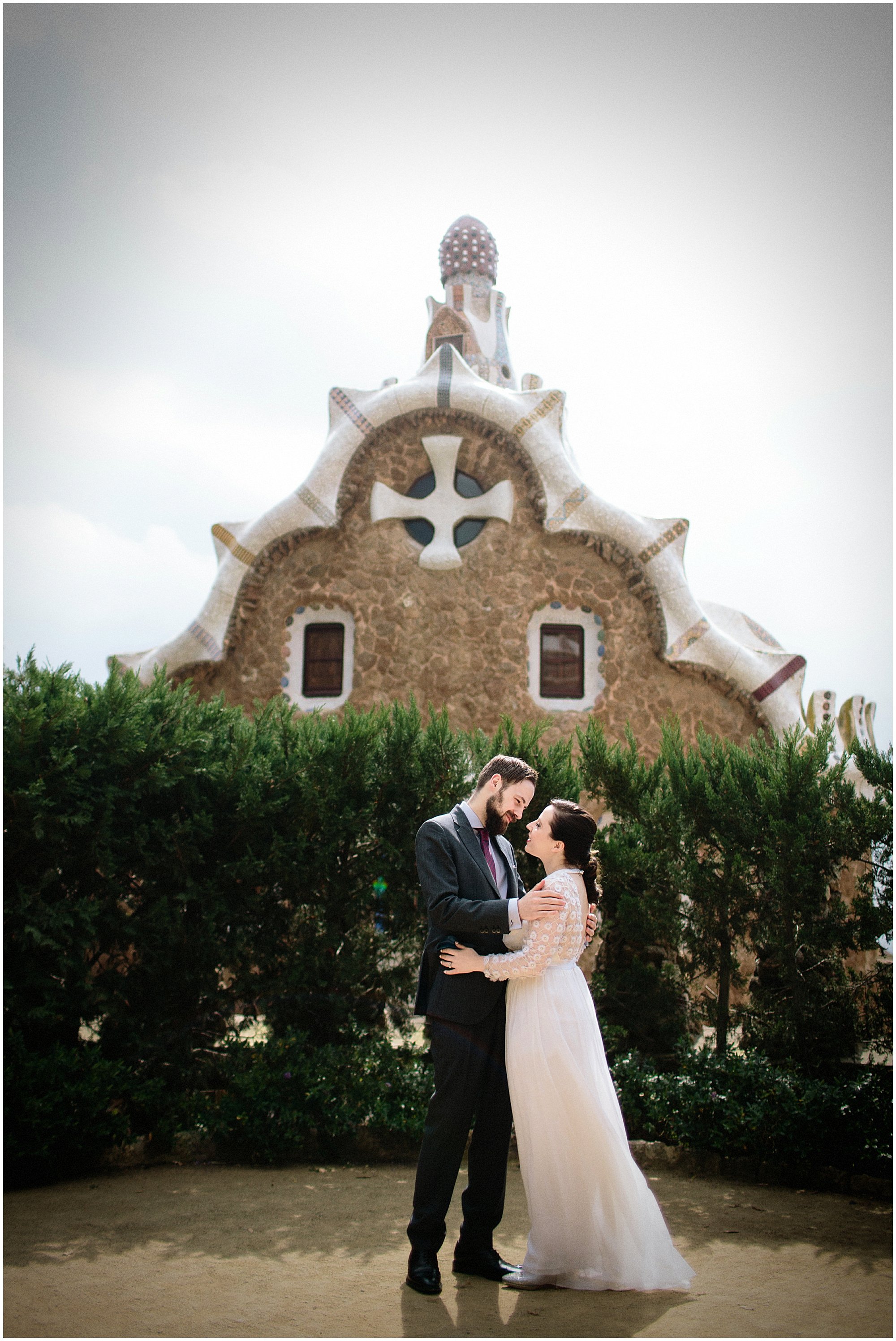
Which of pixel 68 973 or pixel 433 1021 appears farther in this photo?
pixel 68 973

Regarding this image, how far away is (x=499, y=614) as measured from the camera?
392 inches

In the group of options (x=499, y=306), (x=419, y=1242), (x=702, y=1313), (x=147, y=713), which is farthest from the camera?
(x=499, y=306)

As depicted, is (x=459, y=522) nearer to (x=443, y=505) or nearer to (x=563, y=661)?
(x=443, y=505)

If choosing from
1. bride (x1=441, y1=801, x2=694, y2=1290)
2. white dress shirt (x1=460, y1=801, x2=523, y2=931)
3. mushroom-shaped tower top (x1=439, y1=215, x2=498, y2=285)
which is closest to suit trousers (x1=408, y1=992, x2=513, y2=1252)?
bride (x1=441, y1=801, x2=694, y2=1290)

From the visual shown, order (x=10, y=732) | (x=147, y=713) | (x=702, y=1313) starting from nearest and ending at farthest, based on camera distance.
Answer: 1. (x=702, y=1313)
2. (x=10, y=732)
3. (x=147, y=713)

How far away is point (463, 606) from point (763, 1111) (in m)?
5.84

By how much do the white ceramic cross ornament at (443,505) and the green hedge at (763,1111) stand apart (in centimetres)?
572

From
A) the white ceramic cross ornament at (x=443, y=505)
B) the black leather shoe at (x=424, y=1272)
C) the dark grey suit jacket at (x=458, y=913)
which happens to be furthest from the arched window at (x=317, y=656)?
the black leather shoe at (x=424, y=1272)

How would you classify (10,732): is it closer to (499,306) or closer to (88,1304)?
(88,1304)

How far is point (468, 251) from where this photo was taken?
46.1ft

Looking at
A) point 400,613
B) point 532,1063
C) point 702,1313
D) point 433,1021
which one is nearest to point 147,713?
point 433,1021

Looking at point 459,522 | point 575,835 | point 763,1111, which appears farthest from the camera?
point 459,522

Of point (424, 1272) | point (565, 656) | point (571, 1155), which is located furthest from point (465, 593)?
point (424, 1272)

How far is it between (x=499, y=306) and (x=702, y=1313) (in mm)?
13116
